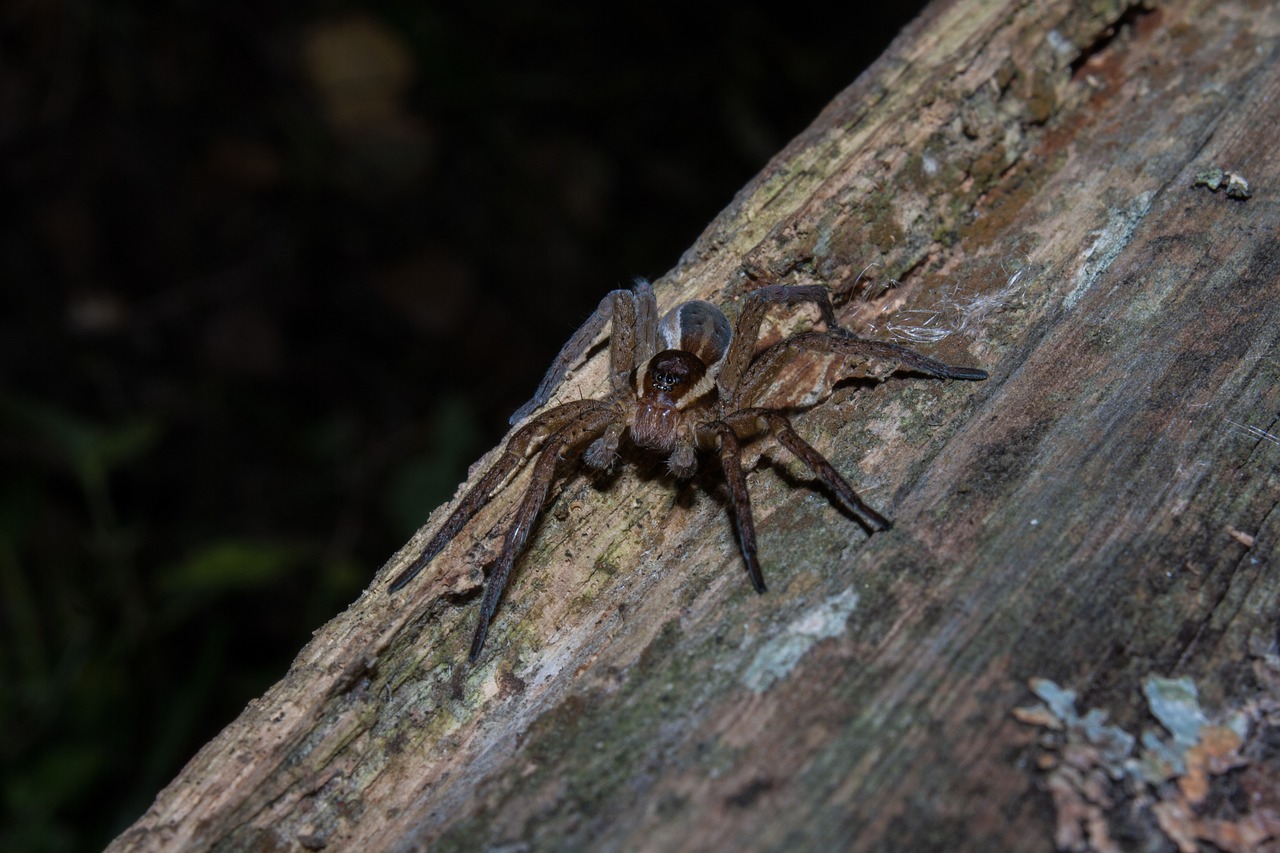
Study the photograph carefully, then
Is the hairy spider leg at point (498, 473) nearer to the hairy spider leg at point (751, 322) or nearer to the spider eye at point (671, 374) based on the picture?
the spider eye at point (671, 374)

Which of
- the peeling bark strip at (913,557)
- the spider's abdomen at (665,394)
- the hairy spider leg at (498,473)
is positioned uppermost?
the hairy spider leg at (498,473)

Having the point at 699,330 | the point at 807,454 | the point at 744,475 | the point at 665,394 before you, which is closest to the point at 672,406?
the point at 665,394

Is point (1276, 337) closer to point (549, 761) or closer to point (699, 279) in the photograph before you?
point (699, 279)

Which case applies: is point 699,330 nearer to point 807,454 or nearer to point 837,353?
point 837,353

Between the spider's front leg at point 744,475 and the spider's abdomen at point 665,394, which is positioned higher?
the spider's abdomen at point 665,394

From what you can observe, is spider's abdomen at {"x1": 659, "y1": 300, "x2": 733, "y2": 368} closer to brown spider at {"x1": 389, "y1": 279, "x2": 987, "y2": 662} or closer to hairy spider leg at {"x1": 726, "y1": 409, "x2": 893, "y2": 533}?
brown spider at {"x1": 389, "y1": 279, "x2": 987, "y2": 662}

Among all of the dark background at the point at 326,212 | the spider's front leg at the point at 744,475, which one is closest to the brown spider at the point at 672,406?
the spider's front leg at the point at 744,475

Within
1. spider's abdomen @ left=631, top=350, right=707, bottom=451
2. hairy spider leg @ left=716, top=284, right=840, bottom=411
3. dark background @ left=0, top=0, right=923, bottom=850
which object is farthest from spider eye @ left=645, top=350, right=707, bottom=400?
dark background @ left=0, top=0, right=923, bottom=850
